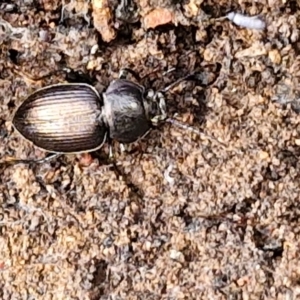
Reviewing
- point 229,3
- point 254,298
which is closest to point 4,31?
point 229,3

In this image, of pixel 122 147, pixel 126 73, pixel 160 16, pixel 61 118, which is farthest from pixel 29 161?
pixel 160 16

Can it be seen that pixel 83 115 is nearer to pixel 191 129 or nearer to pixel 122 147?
pixel 122 147

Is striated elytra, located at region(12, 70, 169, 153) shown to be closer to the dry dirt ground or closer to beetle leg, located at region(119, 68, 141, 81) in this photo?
beetle leg, located at region(119, 68, 141, 81)

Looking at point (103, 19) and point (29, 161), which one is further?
point (29, 161)

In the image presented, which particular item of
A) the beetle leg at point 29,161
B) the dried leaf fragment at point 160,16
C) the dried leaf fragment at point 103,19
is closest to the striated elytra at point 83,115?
the beetle leg at point 29,161

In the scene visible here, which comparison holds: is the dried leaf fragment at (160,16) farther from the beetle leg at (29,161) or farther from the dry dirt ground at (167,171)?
the beetle leg at (29,161)

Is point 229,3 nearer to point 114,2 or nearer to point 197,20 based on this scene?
point 197,20

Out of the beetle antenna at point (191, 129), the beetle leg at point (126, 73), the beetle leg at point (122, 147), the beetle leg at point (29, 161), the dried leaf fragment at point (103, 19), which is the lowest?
the beetle leg at point (29, 161)

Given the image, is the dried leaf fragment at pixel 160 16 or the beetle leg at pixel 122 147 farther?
the beetle leg at pixel 122 147
